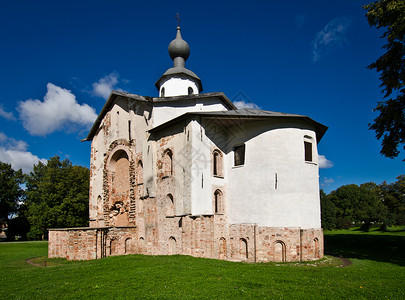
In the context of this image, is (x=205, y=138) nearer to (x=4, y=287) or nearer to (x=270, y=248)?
(x=270, y=248)

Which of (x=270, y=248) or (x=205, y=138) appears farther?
(x=205, y=138)

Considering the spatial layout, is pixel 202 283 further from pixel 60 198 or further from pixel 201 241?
pixel 60 198

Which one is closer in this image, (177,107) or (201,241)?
(201,241)

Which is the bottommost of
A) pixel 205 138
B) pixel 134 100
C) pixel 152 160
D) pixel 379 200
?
pixel 379 200

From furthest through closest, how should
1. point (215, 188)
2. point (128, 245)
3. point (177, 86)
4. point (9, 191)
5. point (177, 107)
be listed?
1. point (9, 191)
2. point (177, 86)
3. point (177, 107)
4. point (128, 245)
5. point (215, 188)

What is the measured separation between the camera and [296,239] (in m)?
14.1

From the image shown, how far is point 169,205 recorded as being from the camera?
1602cm

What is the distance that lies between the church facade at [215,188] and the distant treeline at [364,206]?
1248 inches

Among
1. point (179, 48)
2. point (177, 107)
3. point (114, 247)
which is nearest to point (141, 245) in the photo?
point (114, 247)

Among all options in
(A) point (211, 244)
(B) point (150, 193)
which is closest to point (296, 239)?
(A) point (211, 244)

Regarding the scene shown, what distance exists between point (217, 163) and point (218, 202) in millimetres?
2180

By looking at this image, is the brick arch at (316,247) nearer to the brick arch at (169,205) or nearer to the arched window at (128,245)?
the brick arch at (169,205)

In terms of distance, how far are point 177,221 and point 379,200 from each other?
50.8m

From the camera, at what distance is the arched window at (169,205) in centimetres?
1585
